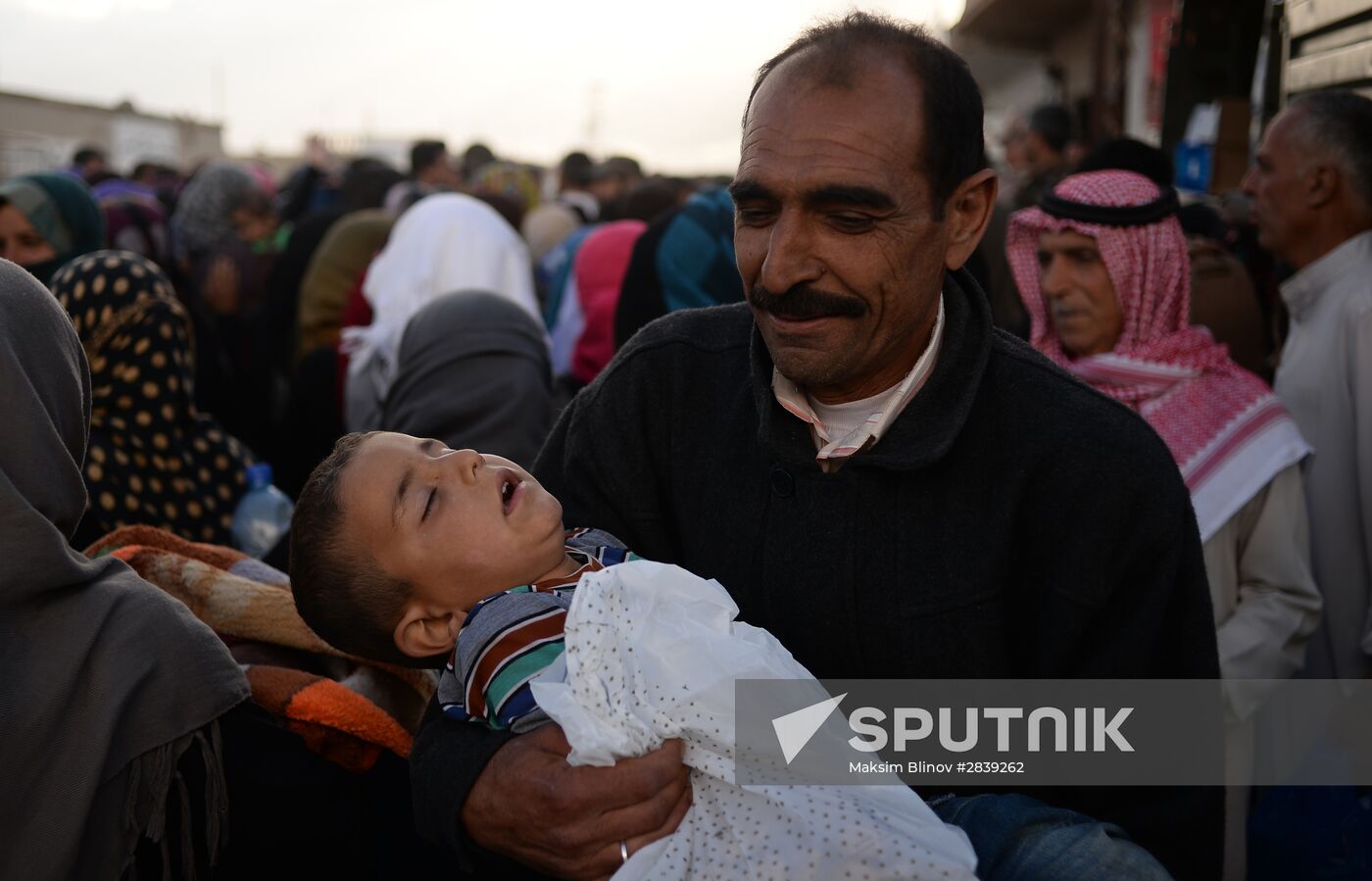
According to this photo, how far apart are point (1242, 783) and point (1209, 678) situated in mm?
1442

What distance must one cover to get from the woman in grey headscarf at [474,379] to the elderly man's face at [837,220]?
76.7 inches

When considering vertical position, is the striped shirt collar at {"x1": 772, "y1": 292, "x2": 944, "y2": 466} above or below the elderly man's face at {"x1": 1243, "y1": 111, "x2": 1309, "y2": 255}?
below

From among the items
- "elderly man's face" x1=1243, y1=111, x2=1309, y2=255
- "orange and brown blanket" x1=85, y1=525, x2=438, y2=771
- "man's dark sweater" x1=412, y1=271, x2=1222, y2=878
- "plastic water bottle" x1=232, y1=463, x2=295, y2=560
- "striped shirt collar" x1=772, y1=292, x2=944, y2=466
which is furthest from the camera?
"elderly man's face" x1=1243, y1=111, x2=1309, y2=255

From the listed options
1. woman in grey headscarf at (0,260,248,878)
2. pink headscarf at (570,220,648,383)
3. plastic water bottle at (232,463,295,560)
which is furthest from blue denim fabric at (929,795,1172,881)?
pink headscarf at (570,220,648,383)

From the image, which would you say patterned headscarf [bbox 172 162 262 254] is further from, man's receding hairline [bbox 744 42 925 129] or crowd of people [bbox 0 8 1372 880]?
man's receding hairline [bbox 744 42 925 129]

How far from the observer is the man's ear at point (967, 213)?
6.81 ft

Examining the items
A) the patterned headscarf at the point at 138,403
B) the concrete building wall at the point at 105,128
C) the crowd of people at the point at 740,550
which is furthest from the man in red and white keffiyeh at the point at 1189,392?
the concrete building wall at the point at 105,128

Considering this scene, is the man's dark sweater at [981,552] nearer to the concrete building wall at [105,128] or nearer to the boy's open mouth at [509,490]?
the boy's open mouth at [509,490]

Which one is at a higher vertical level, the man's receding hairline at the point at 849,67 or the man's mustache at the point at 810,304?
the man's receding hairline at the point at 849,67

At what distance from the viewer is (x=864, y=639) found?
202 cm

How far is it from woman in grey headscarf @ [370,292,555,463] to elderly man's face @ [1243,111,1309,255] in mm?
2706

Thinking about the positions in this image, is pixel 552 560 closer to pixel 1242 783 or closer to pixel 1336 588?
pixel 1242 783

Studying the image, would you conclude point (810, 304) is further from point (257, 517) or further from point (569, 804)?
point (257, 517)

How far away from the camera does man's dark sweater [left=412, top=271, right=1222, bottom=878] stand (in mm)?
1930
